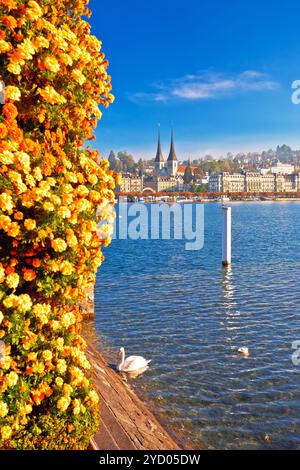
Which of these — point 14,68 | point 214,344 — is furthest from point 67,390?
point 214,344

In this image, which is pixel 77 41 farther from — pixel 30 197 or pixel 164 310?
pixel 164 310

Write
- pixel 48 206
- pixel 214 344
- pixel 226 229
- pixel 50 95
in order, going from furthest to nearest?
pixel 226 229, pixel 214 344, pixel 50 95, pixel 48 206

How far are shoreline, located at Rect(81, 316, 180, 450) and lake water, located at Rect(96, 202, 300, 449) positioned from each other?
52 centimetres

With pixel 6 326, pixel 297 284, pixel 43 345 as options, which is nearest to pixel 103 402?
pixel 43 345

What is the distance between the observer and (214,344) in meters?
15.1

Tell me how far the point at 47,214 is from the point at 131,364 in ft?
27.5

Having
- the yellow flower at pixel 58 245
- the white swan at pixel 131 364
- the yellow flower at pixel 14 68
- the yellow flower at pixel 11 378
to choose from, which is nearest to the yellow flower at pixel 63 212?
the yellow flower at pixel 58 245

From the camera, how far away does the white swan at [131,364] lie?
12812 millimetres

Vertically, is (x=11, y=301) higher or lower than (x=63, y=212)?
lower

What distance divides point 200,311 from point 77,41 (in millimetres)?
14959

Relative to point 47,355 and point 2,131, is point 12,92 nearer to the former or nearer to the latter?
point 2,131

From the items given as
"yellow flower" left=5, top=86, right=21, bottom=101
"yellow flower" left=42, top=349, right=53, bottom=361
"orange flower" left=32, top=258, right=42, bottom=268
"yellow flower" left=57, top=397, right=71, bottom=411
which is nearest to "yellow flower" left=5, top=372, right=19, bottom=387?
"yellow flower" left=42, top=349, right=53, bottom=361

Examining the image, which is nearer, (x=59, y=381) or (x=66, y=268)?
(x=66, y=268)

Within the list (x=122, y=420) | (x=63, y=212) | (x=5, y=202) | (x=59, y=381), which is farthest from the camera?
(x=122, y=420)
